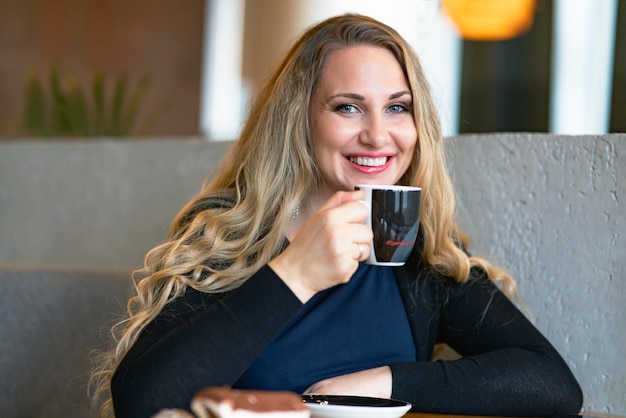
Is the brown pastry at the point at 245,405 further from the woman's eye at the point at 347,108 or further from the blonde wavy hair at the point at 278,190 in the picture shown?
the woman's eye at the point at 347,108

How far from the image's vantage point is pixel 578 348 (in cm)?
159

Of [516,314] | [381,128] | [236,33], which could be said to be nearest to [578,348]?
[516,314]

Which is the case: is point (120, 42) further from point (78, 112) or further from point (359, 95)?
point (359, 95)

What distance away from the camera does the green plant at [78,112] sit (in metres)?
2.81

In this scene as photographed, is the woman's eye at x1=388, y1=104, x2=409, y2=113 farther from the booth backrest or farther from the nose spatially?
the booth backrest

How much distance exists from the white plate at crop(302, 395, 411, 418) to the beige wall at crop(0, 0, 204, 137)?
5613mm

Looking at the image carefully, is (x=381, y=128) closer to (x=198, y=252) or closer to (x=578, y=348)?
(x=198, y=252)

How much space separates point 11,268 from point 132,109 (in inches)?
48.0

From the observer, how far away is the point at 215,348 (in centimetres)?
110

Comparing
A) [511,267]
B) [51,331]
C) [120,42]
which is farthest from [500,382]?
[120,42]

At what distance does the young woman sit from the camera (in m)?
1.11

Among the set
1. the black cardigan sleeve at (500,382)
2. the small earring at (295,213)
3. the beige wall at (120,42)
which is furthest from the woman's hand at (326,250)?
the beige wall at (120,42)

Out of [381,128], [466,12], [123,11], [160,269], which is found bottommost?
[160,269]

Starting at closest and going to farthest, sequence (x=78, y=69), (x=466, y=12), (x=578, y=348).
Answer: (x=578, y=348) < (x=466, y=12) < (x=78, y=69)
